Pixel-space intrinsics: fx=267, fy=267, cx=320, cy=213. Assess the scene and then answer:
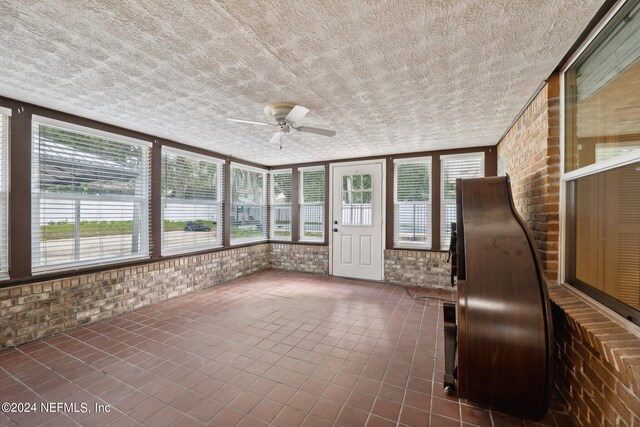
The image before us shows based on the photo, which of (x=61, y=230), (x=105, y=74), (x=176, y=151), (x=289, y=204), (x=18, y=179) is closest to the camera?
(x=105, y=74)

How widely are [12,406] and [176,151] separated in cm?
342

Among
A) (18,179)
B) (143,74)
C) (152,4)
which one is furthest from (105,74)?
(18,179)

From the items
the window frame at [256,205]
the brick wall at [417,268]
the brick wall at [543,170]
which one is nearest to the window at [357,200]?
the brick wall at [417,268]

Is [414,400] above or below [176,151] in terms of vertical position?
below

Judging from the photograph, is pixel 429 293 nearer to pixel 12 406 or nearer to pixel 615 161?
pixel 615 161

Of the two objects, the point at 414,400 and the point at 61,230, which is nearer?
the point at 414,400

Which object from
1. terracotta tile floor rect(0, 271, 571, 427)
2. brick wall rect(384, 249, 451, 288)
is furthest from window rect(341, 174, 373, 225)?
terracotta tile floor rect(0, 271, 571, 427)

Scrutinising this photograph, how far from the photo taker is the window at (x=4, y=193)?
105 inches

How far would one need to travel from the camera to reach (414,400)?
1.94 m

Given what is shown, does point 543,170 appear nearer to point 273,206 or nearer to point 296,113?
point 296,113

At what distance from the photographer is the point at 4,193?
8.77ft

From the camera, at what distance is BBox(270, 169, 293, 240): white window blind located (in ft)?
20.8

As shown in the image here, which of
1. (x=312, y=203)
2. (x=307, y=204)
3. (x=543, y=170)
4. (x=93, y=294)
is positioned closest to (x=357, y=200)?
(x=312, y=203)

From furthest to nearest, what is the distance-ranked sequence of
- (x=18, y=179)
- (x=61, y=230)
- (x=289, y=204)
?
(x=289, y=204) → (x=61, y=230) → (x=18, y=179)
